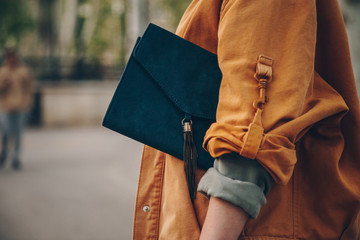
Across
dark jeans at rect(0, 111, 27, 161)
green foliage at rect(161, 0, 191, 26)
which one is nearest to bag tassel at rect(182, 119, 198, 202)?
dark jeans at rect(0, 111, 27, 161)

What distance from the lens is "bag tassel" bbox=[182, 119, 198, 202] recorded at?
1080 mm

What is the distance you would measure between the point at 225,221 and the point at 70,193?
516 centimetres

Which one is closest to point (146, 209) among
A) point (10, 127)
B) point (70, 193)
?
point (70, 193)

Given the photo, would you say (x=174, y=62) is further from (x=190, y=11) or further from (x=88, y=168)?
A: (x=88, y=168)

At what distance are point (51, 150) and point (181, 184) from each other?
8859 millimetres

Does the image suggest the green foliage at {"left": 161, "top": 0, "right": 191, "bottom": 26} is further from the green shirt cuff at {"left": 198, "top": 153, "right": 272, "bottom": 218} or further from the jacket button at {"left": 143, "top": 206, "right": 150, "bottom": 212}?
the green shirt cuff at {"left": 198, "top": 153, "right": 272, "bottom": 218}

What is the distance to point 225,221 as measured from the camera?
907 millimetres

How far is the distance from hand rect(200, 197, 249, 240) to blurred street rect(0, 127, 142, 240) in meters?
3.44

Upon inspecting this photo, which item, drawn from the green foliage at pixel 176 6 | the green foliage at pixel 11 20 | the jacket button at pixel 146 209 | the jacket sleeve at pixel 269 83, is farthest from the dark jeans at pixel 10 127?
the green foliage at pixel 11 20

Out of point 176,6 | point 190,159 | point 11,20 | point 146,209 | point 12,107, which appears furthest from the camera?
point 11,20

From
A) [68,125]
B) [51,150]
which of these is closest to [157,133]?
[51,150]

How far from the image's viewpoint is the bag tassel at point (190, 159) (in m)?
1.08

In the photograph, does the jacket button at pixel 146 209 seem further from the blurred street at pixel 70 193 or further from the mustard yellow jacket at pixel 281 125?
the blurred street at pixel 70 193

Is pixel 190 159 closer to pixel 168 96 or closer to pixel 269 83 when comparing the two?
pixel 168 96
